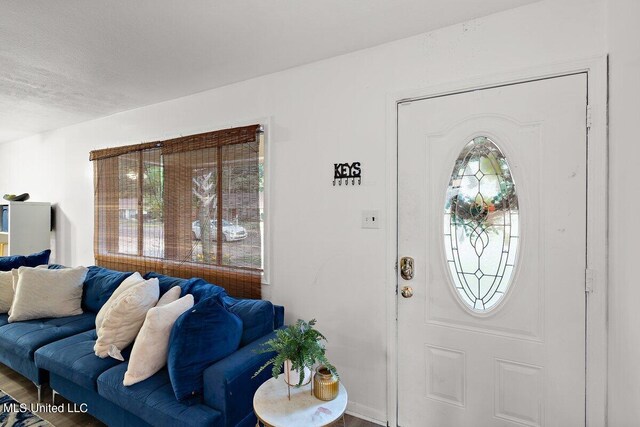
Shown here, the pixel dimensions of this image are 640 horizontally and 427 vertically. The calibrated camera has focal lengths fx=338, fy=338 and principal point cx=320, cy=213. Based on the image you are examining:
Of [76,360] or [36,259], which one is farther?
[36,259]

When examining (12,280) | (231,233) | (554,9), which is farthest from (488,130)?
(12,280)

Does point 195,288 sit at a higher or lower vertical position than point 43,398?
higher

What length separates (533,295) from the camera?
1772 millimetres

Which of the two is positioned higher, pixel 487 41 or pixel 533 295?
pixel 487 41

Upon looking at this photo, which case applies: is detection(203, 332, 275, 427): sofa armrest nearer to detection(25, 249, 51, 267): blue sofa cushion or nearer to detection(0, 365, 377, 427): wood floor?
detection(0, 365, 377, 427): wood floor

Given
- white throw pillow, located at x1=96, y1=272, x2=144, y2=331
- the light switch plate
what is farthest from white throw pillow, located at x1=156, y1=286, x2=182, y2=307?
the light switch plate

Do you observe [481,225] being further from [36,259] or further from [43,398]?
[36,259]

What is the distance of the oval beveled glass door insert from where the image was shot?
6.06 ft

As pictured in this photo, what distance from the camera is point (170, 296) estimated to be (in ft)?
7.70

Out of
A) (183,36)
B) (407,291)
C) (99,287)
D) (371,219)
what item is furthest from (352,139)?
(99,287)

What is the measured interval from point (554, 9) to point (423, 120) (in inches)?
31.7

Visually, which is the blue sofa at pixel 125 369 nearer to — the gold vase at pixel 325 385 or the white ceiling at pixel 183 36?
the gold vase at pixel 325 385

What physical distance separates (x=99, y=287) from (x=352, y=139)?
8.34 feet

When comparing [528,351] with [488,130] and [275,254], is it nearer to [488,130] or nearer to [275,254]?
[488,130]
